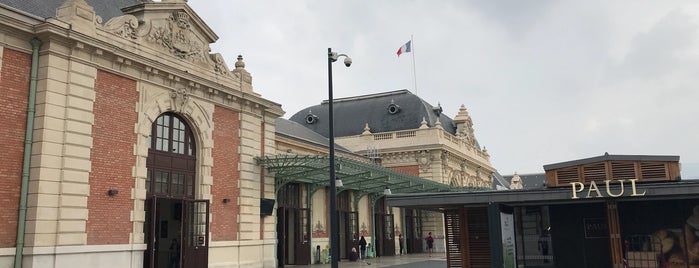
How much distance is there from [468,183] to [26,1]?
3892 cm

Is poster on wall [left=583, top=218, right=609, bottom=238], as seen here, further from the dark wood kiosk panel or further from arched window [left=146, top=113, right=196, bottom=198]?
arched window [left=146, top=113, right=196, bottom=198]

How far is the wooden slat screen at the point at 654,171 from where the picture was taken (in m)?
14.1

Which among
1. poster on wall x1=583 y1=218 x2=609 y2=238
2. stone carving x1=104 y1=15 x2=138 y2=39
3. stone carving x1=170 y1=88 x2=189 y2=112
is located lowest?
poster on wall x1=583 y1=218 x2=609 y2=238

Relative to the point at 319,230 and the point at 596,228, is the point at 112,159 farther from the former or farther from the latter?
the point at 319,230

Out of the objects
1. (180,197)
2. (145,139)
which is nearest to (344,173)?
(180,197)

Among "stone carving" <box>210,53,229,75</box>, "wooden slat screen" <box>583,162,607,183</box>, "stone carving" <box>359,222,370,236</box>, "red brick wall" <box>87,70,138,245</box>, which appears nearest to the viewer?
"wooden slat screen" <box>583,162,607,183</box>

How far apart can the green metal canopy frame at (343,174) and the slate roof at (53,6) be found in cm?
751

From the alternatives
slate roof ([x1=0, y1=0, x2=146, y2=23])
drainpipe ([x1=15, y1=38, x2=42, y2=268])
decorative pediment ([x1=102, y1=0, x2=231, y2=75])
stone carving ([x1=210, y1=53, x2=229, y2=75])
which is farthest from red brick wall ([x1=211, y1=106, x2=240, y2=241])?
drainpipe ([x1=15, y1=38, x2=42, y2=268])

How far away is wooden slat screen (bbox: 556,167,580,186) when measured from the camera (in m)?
Result: 14.7

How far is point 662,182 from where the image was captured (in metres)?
14.0

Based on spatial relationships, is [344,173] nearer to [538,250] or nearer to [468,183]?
[538,250]

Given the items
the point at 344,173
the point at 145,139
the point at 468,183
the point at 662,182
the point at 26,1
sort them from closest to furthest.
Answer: the point at 662,182, the point at 26,1, the point at 145,139, the point at 344,173, the point at 468,183

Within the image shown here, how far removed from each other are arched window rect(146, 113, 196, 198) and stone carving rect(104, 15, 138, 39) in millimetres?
2905

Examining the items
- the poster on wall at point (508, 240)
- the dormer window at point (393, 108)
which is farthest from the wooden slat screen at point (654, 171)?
the dormer window at point (393, 108)
